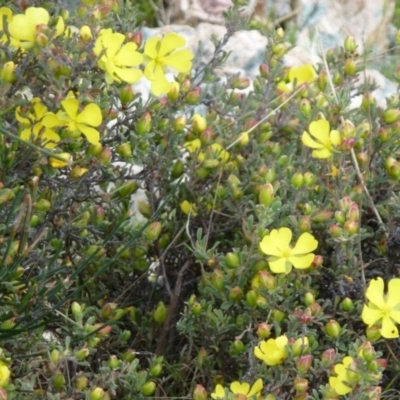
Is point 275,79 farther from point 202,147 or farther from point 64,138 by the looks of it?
point 64,138

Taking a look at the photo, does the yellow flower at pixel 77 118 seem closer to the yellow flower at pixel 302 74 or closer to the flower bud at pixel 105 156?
the flower bud at pixel 105 156

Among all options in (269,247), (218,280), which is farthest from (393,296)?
(218,280)

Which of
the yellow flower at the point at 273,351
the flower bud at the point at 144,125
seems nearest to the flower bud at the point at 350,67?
the flower bud at the point at 144,125

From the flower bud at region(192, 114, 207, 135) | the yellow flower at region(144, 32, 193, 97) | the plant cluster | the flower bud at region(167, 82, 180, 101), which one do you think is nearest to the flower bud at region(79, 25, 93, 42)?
the plant cluster

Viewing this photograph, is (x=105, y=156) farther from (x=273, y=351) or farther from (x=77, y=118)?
(x=273, y=351)

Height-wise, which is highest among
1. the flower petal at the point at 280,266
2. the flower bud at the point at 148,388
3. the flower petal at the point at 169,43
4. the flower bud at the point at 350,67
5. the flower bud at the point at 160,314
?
the flower petal at the point at 169,43

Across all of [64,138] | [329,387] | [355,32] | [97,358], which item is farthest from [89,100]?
[355,32]

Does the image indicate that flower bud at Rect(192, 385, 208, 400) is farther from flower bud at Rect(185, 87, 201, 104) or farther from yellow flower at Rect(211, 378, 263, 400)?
flower bud at Rect(185, 87, 201, 104)

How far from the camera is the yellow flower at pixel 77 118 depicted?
1.68m

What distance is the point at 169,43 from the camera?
1.83 m

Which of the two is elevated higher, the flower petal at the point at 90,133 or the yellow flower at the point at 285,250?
the flower petal at the point at 90,133

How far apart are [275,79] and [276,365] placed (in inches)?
36.1

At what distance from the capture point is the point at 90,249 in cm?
192

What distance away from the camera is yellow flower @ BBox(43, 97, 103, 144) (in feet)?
5.52
